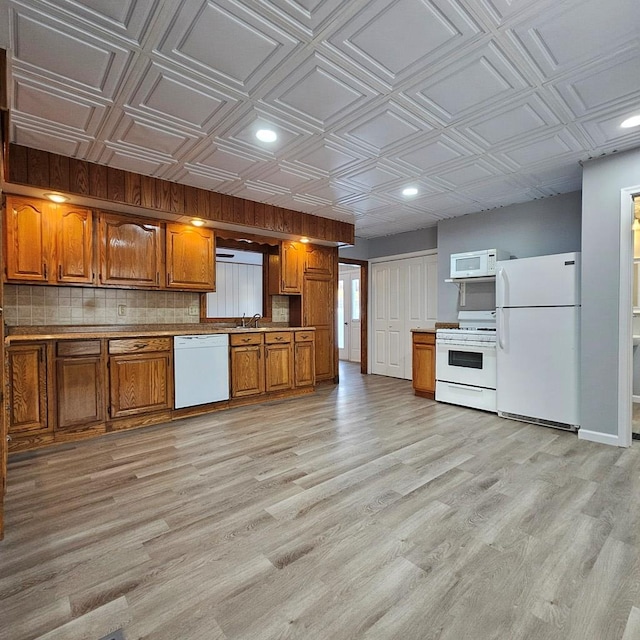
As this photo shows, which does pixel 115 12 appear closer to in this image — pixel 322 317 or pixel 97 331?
pixel 97 331

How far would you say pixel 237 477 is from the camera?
8.28 ft

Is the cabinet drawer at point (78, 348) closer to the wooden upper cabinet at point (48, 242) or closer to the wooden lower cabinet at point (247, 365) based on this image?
the wooden upper cabinet at point (48, 242)

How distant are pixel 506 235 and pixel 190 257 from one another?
3.93m

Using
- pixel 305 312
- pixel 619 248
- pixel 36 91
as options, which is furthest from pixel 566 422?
pixel 36 91

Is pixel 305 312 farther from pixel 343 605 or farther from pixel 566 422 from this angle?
pixel 343 605

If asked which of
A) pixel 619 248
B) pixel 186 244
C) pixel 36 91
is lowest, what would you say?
pixel 619 248

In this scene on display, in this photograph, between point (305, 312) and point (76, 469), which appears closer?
point (76, 469)

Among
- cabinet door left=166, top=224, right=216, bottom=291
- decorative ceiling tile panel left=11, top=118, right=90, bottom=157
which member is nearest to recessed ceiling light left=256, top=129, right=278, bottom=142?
decorative ceiling tile panel left=11, top=118, right=90, bottom=157

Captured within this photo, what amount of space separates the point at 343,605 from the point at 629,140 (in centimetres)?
373

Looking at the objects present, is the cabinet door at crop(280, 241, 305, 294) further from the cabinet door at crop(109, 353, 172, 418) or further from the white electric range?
the white electric range

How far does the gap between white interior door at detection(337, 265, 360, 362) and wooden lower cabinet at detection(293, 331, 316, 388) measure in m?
3.19

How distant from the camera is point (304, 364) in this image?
5156mm

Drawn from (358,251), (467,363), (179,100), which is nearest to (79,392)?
Result: (179,100)

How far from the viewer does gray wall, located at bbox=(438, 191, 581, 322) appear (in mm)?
4199
